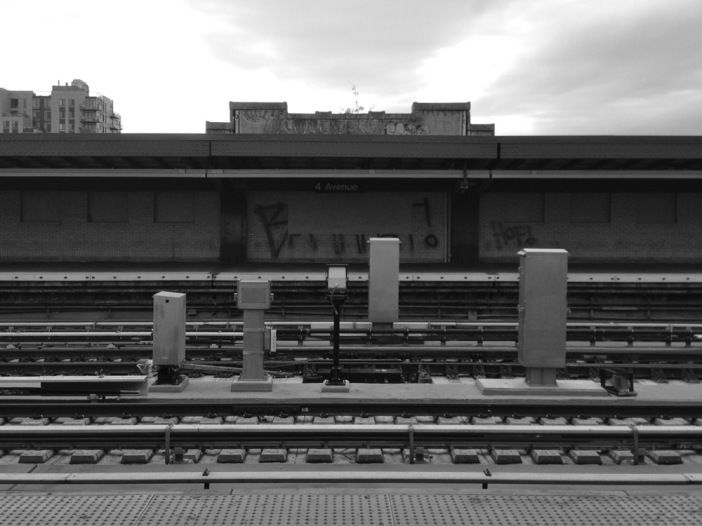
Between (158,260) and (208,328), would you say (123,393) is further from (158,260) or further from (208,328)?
(158,260)

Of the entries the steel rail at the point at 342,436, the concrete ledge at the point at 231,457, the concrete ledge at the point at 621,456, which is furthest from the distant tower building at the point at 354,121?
the concrete ledge at the point at 231,457

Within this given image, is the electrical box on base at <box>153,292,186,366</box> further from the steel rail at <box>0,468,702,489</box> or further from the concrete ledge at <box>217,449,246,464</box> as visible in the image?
the steel rail at <box>0,468,702,489</box>

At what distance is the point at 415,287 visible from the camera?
62.6 ft

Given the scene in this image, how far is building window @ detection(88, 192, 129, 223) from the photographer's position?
22.8 metres

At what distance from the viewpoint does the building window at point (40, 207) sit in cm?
2273

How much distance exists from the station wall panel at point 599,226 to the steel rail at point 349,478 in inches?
701

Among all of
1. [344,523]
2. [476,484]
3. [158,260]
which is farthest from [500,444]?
[158,260]

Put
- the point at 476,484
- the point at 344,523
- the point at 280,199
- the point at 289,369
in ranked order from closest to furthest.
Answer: the point at 344,523
the point at 476,484
the point at 289,369
the point at 280,199

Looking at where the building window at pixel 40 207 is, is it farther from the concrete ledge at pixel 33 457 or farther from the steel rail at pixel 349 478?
the steel rail at pixel 349 478

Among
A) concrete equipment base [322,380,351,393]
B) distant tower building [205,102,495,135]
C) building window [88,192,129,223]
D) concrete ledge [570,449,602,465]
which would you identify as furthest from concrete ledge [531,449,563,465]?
distant tower building [205,102,495,135]

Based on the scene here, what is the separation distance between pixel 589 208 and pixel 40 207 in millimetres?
19504

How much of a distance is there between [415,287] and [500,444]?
12.3m

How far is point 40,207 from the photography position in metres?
22.8

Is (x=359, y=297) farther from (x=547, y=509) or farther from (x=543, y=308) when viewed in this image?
(x=547, y=509)
